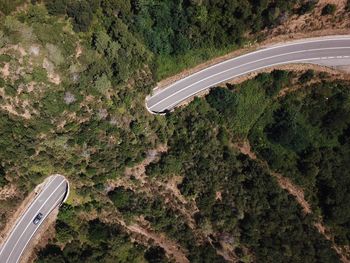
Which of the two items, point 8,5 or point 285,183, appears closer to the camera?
point 8,5

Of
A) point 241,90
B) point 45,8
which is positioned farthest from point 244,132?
point 45,8

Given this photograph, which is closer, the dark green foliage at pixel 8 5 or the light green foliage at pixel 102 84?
the dark green foliage at pixel 8 5

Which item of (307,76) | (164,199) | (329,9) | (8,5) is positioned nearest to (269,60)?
(307,76)

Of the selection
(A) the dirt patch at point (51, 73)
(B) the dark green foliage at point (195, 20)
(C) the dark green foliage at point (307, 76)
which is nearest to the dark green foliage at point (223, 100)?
(B) the dark green foliage at point (195, 20)

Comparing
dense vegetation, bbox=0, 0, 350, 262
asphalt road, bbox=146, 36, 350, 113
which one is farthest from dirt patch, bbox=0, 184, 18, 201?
asphalt road, bbox=146, 36, 350, 113

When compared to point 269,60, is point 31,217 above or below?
below

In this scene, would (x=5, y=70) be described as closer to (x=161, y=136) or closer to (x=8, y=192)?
(x=8, y=192)

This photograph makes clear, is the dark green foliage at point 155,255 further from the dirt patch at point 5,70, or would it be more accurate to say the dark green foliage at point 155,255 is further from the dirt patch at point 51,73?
the dirt patch at point 5,70
